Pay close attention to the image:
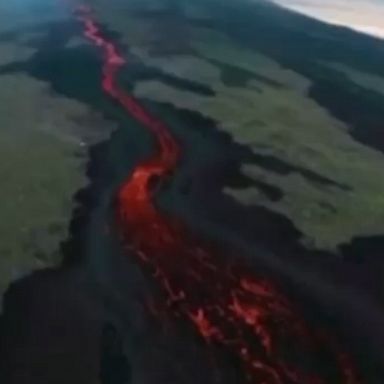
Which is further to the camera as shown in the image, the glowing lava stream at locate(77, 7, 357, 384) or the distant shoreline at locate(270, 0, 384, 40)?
the distant shoreline at locate(270, 0, 384, 40)

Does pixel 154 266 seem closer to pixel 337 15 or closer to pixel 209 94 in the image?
pixel 209 94

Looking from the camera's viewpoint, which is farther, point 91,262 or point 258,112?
point 258,112

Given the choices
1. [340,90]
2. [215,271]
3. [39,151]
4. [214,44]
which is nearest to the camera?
[215,271]

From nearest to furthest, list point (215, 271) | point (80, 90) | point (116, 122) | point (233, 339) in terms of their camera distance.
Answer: point (233, 339), point (215, 271), point (116, 122), point (80, 90)

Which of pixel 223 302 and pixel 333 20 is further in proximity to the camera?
pixel 333 20

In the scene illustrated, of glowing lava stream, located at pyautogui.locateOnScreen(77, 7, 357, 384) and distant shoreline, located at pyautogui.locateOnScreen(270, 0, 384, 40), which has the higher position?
glowing lava stream, located at pyautogui.locateOnScreen(77, 7, 357, 384)

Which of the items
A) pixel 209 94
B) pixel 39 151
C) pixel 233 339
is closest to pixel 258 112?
pixel 209 94
